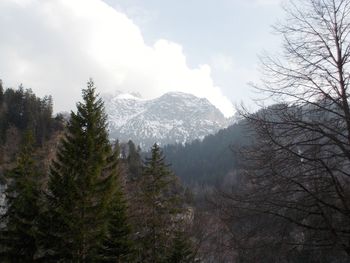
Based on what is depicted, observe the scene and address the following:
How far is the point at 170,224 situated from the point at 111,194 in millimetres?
7153

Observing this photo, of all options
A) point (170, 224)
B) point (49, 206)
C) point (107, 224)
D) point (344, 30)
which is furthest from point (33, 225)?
point (344, 30)

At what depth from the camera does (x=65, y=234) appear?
2306 centimetres

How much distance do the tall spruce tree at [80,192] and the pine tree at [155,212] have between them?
4.83m

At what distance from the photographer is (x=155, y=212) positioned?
29.6 meters

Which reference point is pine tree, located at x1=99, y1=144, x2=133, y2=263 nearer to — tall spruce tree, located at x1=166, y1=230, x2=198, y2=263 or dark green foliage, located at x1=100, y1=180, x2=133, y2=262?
dark green foliage, located at x1=100, y1=180, x2=133, y2=262

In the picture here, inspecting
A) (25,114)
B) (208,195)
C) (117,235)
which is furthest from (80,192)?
(25,114)

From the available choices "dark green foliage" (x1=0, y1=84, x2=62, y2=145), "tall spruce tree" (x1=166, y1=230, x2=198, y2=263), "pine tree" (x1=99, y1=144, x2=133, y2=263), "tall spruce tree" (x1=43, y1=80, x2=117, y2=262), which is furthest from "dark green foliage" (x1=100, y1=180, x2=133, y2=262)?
"dark green foliage" (x1=0, y1=84, x2=62, y2=145)

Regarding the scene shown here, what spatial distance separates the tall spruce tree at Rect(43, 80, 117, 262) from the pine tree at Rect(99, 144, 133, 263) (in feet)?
3.40

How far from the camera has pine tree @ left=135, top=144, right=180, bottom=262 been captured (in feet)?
93.9

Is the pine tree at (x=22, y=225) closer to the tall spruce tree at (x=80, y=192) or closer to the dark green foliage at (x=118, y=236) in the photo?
the tall spruce tree at (x=80, y=192)

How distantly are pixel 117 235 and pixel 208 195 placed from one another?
17.6 metres

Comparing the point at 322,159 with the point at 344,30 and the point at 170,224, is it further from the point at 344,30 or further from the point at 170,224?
the point at 170,224

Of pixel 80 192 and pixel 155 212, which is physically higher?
pixel 80 192

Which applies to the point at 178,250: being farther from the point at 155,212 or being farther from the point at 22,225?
the point at 22,225
